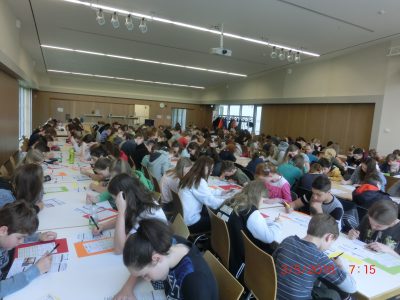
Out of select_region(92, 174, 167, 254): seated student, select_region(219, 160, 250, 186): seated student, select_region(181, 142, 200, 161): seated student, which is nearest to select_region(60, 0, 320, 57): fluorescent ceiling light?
select_region(181, 142, 200, 161): seated student

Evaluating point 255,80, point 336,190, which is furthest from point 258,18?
point 255,80

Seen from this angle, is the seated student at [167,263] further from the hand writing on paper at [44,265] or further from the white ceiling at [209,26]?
the white ceiling at [209,26]

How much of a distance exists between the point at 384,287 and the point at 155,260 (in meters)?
1.58

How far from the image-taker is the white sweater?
3.21 m

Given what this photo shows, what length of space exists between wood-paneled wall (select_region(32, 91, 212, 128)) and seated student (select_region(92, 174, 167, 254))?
56.5 feet

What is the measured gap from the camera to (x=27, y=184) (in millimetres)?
2521

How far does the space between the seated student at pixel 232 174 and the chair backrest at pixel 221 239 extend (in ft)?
5.96

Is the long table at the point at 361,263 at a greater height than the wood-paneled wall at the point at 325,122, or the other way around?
the wood-paneled wall at the point at 325,122

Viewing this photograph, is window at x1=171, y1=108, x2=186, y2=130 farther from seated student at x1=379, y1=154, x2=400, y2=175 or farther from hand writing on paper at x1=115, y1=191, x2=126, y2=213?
hand writing on paper at x1=115, y1=191, x2=126, y2=213

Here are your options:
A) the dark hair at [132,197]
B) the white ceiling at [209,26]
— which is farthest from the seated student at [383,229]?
the white ceiling at [209,26]

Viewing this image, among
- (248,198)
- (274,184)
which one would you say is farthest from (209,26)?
(248,198)

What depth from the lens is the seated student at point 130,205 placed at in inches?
80.0

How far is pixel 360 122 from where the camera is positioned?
9.09 m

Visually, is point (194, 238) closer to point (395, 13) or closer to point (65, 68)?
point (395, 13)
